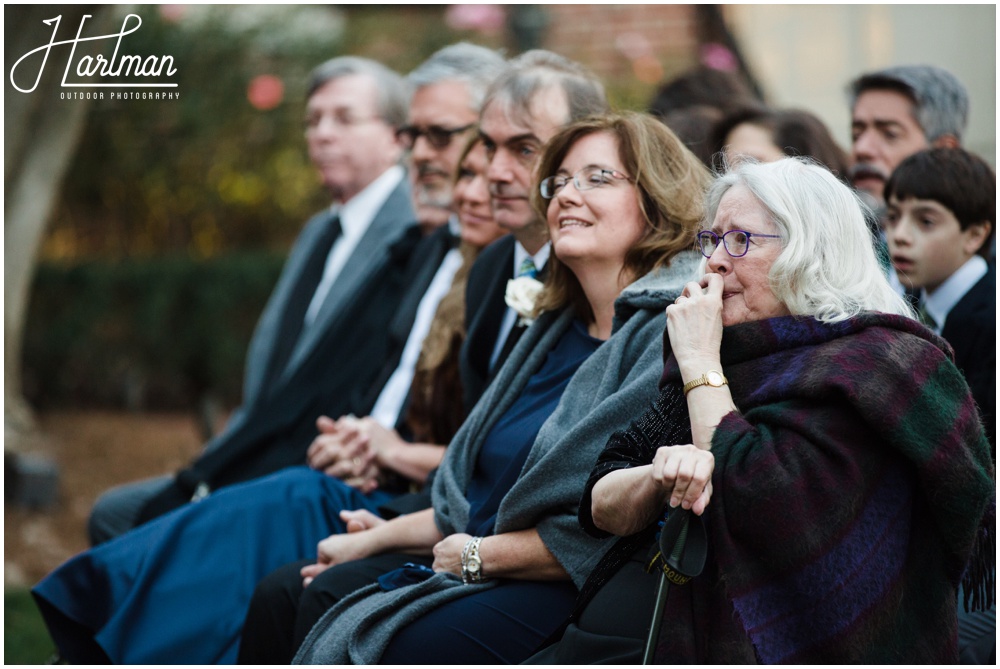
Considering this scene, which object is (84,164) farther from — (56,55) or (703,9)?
(703,9)

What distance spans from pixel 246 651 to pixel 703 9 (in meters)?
7.22

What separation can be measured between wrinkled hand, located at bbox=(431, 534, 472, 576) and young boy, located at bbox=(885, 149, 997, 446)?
1.59 meters

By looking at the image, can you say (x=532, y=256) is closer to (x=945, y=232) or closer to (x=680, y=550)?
(x=945, y=232)

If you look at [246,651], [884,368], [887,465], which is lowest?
[246,651]

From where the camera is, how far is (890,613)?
2395 millimetres

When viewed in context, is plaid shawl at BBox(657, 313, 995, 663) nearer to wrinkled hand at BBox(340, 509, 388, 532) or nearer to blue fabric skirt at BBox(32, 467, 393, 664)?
wrinkled hand at BBox(340, 509, 388, 532)

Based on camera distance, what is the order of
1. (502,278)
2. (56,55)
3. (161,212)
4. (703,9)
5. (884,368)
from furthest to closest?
(161,212) < (703,9) < (56,55) < (502,278) < (884,368)

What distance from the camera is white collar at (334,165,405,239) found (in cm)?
544

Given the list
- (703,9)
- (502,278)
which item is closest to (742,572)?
(502,278)

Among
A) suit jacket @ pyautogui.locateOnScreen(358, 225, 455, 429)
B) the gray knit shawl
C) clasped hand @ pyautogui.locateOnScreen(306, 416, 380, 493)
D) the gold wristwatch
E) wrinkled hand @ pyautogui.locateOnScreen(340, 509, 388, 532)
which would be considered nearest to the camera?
the gold wristwatch

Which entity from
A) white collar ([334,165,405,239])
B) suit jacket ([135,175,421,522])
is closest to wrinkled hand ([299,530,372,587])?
suit jacket ([135,175,421,522])

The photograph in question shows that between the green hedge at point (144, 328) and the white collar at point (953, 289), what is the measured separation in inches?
250

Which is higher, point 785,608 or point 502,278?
point 502,278

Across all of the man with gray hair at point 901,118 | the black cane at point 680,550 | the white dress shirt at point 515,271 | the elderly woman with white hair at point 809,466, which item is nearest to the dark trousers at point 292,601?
the white dress shirt at point 515,271
